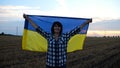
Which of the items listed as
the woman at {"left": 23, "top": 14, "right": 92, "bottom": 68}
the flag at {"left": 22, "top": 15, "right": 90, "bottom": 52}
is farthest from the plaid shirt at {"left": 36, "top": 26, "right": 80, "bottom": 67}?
the flag at {"left": 22, "top": 15, "right": 90, "bottom": 52}

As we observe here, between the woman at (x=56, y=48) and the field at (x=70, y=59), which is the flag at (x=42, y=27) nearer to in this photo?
the woman at (x=56, y=48)

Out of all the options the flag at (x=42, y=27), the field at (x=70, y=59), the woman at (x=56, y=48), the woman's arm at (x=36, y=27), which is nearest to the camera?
the woman at (x=56, y=48)

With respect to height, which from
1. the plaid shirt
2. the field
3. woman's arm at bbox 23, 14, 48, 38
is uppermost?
woman's arm at bbox 23, 14, 48, 38

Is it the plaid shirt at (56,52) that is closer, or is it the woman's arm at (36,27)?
the plaid shirt at (56,52)

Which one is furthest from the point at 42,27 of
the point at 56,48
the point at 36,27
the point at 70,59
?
the point at 70,59

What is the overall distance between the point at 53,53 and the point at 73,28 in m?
1.69

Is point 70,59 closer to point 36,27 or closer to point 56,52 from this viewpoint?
point 36,27

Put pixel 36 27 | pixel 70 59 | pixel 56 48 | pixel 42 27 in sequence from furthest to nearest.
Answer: pixel 70 59, pixel 42 27, pixel 36 27, pixel 56 48

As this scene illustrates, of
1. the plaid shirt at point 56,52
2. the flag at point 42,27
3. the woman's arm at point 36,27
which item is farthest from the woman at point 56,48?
the flag at point 42,27

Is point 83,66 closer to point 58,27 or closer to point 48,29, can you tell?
point 48,29

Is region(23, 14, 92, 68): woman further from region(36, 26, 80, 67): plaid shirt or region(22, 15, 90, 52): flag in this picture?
region(22, 15, 90, 52): flag

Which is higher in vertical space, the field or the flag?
the flag

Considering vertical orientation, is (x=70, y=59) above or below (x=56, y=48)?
below

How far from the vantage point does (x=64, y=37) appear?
6.86 m
